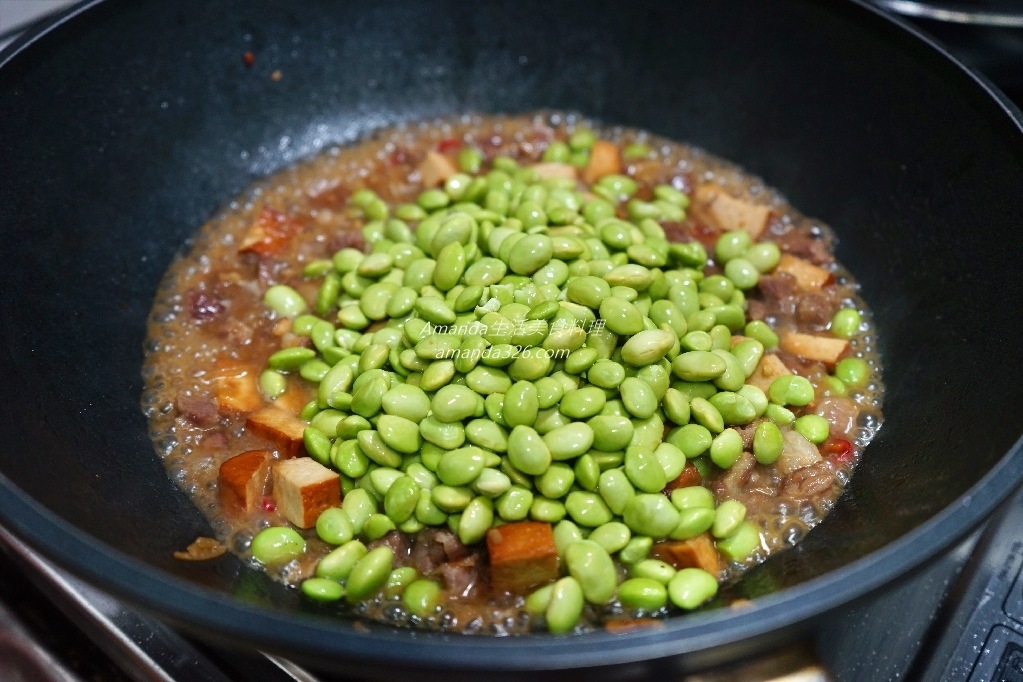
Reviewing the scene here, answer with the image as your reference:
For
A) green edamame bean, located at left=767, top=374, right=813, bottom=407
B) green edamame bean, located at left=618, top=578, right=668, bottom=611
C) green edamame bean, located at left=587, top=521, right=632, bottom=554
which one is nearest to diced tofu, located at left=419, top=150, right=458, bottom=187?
green edamame bean, located at left=767, top=374, right=813, bottom=407

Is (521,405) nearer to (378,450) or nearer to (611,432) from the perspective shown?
(611,432)

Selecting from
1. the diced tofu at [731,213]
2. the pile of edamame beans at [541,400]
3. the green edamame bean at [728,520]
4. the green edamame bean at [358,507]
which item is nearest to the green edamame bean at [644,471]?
the pile of edamame beans at [541,400]

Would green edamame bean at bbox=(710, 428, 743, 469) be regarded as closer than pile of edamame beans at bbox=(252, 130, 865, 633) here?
No

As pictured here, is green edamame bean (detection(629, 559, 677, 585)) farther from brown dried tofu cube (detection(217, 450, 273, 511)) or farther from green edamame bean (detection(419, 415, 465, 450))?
brown dried tofu cube (detection(217, 450, 273, 511))

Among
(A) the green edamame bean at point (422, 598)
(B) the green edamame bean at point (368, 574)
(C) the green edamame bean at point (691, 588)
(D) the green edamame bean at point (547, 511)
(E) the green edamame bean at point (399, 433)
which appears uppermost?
(E) the green edamame bean at point (399, 433)

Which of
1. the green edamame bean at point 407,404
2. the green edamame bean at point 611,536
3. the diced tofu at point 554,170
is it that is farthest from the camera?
the diced tofu at point 554,170

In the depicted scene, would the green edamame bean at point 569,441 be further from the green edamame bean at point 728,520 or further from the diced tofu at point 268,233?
the diced tofu at point 268,233
